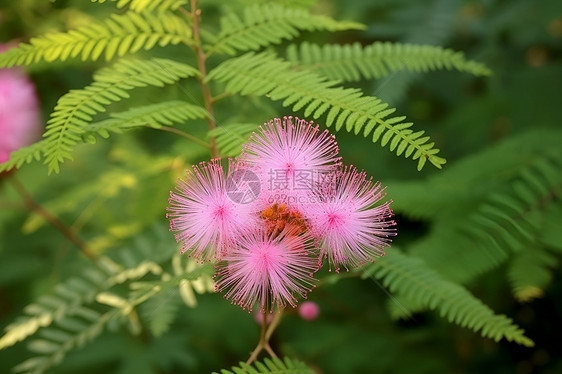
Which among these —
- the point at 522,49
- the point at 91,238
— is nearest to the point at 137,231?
the point at 91,238

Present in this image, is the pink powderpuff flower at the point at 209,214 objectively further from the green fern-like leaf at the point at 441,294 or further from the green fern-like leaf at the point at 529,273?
the green fern-like leaf at the point at 529,273

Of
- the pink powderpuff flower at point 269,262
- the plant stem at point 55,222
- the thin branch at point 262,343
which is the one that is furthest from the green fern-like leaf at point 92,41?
the plant stem at point 55,222

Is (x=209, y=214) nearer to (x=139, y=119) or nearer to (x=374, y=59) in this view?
(x=139, y=119)

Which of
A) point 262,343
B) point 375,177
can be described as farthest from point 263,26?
point 375,177

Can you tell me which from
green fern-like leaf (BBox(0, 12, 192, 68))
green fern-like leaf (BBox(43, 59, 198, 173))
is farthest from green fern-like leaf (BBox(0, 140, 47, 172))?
green fern-like leaf (BBox(0, 12, 192, 68))

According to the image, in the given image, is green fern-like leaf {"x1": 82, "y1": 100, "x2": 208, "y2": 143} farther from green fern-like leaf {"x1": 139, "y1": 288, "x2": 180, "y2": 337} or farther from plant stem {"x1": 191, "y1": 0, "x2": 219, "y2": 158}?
green fern-like leaf {"x1": 139, "y1": 288, "x2": 180, "y2": 337}

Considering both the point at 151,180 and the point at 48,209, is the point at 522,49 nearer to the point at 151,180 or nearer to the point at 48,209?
the point at 151,180
